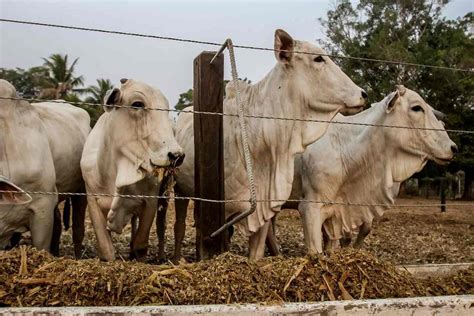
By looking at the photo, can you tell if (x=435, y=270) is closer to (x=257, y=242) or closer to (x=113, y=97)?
(x=257, y=242)

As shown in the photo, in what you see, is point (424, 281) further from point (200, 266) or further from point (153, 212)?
point (153, 212)

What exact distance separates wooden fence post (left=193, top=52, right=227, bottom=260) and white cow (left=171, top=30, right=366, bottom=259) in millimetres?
582

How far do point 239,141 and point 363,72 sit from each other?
43.8 ft

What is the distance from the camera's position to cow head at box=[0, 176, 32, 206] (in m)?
2.55

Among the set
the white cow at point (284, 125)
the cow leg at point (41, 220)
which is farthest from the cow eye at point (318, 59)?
the cow leg at point (41, 220)

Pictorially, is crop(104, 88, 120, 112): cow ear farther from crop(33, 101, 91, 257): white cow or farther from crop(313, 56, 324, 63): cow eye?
crop(313, 56, 324, 63): cow eye

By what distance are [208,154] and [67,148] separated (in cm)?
171

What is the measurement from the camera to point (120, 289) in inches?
83.7

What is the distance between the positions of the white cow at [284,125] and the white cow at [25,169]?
117cm

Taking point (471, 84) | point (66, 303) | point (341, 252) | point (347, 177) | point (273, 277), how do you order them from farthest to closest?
point (471, 84), point (347, 177), point (341, 252), point (273, 277), point (66, 303)

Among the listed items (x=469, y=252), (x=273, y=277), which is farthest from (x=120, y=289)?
(x=469, y=252)

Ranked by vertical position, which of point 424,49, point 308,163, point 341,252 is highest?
point 424,49

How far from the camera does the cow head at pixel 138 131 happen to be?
3.39 metres

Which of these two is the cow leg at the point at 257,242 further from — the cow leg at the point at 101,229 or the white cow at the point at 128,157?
the cow leg at the point at 101,229
